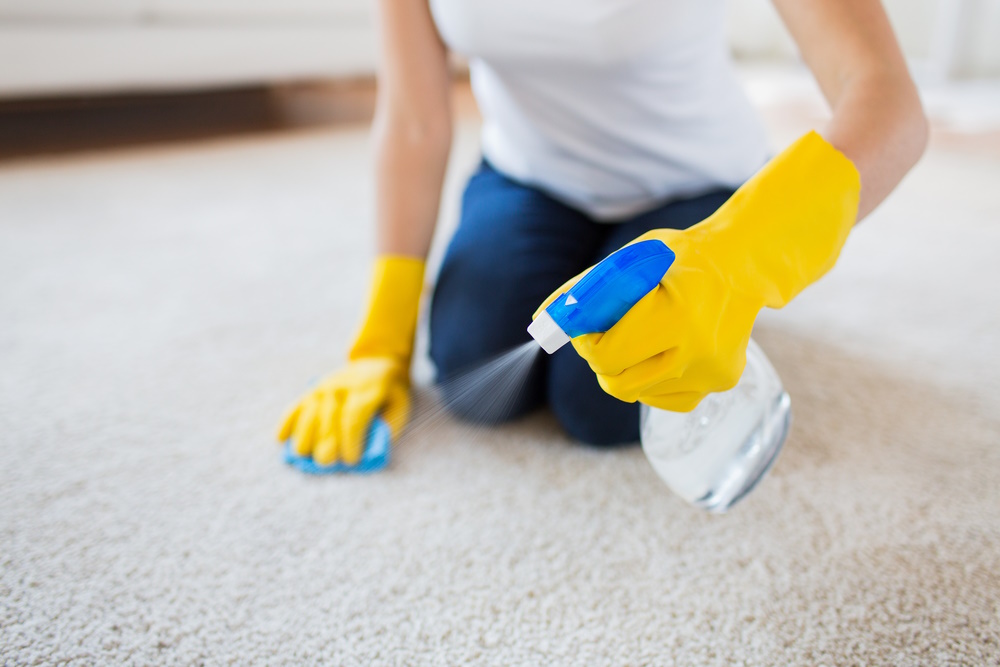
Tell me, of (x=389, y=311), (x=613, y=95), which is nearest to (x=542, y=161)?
(x=613, y=95)

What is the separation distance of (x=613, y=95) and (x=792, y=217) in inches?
15.5

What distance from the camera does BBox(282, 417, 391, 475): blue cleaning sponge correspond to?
29.2 inches

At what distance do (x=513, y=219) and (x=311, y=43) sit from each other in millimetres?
1820

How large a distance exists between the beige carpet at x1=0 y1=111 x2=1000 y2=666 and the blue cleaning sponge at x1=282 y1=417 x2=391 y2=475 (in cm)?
2

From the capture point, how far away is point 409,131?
2.93 ft

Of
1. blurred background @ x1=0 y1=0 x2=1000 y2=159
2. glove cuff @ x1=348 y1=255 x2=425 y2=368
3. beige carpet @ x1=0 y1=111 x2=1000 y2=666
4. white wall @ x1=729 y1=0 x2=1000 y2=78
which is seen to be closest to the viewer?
beige carpet @ x1=0 y1=111 x2=1000 y2=666

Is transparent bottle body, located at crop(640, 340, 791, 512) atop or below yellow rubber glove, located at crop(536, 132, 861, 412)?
below

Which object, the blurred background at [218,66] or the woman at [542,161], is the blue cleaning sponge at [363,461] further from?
the blurred background at [218,66]

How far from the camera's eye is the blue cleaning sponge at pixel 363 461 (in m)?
0.74

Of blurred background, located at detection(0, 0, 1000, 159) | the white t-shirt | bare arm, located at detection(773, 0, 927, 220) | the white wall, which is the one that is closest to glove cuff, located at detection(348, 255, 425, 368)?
the white t-shirt

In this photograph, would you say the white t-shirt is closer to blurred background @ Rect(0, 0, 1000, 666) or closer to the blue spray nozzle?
blurred background @ Rect(0, 0, 1000, 666)

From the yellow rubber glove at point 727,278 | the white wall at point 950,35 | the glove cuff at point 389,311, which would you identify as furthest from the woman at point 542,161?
the white wall at point 950,35

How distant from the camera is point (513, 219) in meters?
0.90

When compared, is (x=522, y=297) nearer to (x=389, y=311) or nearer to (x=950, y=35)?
(x=389, y=311)
